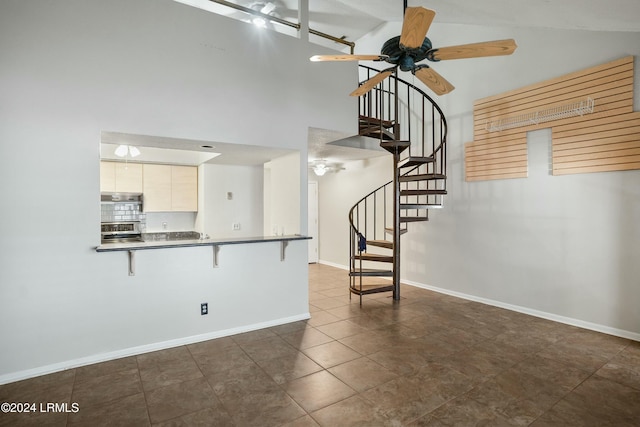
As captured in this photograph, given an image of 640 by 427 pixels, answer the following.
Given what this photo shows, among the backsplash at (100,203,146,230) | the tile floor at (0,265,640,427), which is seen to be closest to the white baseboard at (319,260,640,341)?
the tile floor at (0,265,640,427)

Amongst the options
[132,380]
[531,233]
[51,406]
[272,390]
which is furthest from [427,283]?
[51,406]

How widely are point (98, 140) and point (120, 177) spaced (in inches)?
112

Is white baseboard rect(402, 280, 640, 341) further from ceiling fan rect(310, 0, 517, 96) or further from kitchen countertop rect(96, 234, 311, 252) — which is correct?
ceiling fan rect(310, 0, 517, 96)

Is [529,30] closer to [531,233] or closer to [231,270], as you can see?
[531,233]

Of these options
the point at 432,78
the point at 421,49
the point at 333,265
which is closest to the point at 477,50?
the point at 421,49

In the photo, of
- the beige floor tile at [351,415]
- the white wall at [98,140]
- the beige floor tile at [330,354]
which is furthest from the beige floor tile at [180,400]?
the beige floor tile at [330,354]

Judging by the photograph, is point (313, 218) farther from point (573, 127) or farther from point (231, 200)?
point (573, 127)

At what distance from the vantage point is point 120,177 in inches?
219

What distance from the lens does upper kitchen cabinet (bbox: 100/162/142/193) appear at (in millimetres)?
5453

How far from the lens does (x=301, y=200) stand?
4.29 m

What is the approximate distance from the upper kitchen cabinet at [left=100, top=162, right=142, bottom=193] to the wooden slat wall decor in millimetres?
5558

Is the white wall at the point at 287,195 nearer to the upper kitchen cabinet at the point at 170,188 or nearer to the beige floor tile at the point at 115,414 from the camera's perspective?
the upper kitchen cabinet at the point at 170,188

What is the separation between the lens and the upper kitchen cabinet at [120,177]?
545 centimetres

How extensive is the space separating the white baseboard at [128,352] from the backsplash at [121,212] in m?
3.30
